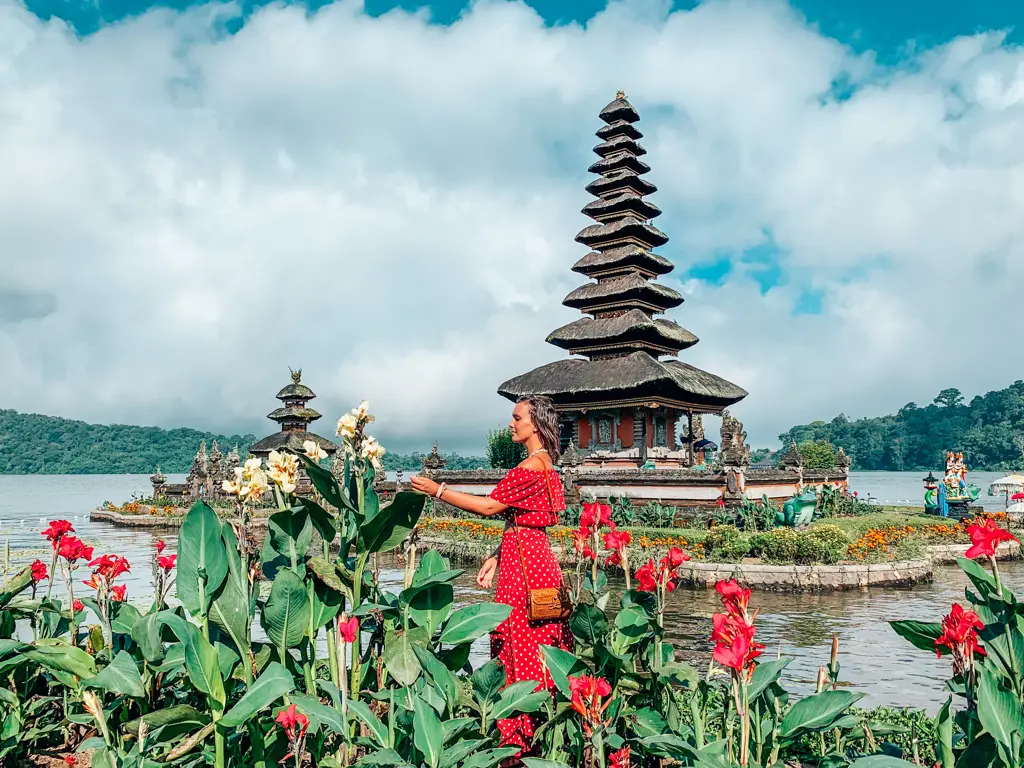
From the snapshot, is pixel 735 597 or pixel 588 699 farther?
pixel 588 699

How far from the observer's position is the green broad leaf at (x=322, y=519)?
10.6ft

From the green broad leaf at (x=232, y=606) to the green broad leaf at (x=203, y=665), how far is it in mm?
212

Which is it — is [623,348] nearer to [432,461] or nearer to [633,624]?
[432,461]

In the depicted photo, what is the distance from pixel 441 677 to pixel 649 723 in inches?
36.6

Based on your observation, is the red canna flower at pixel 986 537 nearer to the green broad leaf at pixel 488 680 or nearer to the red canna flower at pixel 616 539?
the red canna flower at pixel 616 539

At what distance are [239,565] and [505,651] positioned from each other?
1522mm

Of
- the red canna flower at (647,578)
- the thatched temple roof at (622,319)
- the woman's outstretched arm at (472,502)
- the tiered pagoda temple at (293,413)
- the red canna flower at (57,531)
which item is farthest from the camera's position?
the tiered pagoda temple at (293,413)

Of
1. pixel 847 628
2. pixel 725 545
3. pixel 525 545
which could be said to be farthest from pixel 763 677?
pixel 725 545

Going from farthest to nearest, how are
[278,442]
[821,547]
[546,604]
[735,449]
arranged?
[278,442] < [735,449] < [821,547] < [546,604]

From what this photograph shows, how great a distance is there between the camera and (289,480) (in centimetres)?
336

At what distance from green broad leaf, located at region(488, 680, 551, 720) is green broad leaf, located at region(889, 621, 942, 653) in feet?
4.98

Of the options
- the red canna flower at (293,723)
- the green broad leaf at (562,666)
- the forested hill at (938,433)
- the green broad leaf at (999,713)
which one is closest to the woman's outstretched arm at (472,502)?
the green broad leaf at (562,666)

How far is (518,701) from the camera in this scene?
3.20 meters

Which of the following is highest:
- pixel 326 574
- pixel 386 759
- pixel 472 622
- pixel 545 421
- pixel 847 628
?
pixel 545 421
